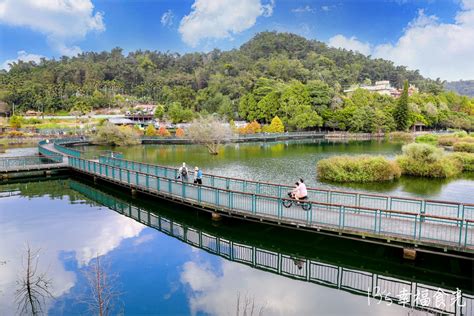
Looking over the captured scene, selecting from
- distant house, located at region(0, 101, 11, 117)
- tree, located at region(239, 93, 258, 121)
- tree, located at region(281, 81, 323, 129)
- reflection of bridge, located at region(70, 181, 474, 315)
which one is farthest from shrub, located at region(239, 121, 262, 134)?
distant house, located at region(0, 101, 11, 117)

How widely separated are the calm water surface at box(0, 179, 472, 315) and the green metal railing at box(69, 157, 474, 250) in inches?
52.9

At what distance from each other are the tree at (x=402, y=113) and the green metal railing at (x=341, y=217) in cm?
8222

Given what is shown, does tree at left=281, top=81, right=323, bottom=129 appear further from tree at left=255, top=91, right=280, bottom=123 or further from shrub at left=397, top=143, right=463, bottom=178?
shrub at left=397, top=143, right=463, bottom=178

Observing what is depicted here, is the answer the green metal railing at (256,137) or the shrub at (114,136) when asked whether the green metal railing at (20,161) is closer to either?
the shrub at (114,136)

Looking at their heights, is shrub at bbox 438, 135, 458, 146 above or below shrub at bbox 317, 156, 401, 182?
above

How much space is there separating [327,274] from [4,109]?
424 ft

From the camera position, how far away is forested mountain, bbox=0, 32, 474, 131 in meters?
92.6

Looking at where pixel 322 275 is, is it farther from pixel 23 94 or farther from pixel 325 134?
pixel 23 94

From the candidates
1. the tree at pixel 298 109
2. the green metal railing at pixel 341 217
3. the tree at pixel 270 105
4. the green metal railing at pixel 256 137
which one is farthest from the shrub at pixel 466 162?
the tree at pixel 270 105

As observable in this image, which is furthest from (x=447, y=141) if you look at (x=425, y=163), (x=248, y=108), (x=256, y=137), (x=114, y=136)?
(x=114, y=136)

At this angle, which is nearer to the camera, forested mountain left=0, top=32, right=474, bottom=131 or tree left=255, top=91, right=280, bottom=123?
forested mountain left=0, top=32, right=474, bottom=131

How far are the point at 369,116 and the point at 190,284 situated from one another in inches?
3285

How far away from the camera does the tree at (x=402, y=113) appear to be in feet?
294

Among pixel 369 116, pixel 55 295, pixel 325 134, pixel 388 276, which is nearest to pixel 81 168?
pixel 55 295
